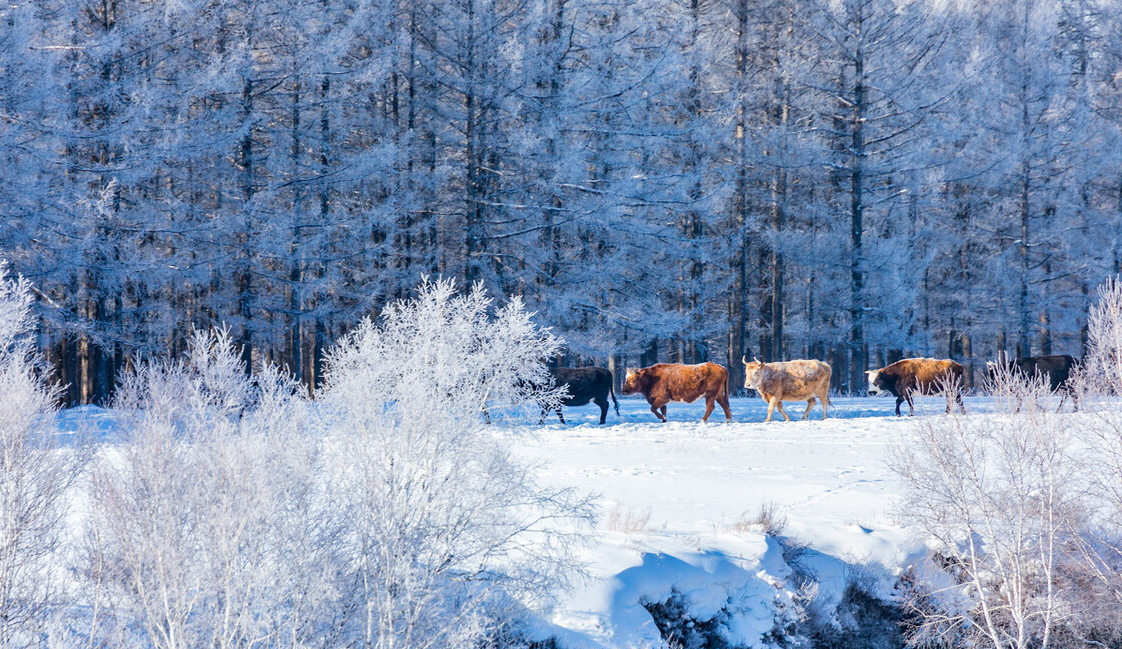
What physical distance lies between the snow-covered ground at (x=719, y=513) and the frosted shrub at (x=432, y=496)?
2.36 ft

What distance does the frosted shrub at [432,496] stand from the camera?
6.77 metres

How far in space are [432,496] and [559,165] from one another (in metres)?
15.2

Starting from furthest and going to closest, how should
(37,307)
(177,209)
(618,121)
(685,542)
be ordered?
(618,121) < (177,209) < (37,307) < (685,542)

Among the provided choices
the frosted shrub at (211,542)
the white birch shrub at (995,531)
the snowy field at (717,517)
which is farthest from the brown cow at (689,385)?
the frosted shrub at (211,542)

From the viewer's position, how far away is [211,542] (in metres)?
6.22

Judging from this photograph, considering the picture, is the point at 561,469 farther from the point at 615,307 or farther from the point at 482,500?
the point at 615,307

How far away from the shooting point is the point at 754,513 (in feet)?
33.4

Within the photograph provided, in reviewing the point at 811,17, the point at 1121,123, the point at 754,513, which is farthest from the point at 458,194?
the point at 1121,123

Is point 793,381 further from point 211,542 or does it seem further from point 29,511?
point 29,511

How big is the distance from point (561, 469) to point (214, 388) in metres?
4.70

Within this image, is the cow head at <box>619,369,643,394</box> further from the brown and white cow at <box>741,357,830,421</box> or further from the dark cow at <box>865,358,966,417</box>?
the dark cow at <box>865,358,966,417</box>

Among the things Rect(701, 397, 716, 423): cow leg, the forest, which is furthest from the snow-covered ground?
the forest

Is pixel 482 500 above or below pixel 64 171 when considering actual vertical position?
below

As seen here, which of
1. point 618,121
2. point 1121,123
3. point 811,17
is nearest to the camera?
point 618,121
